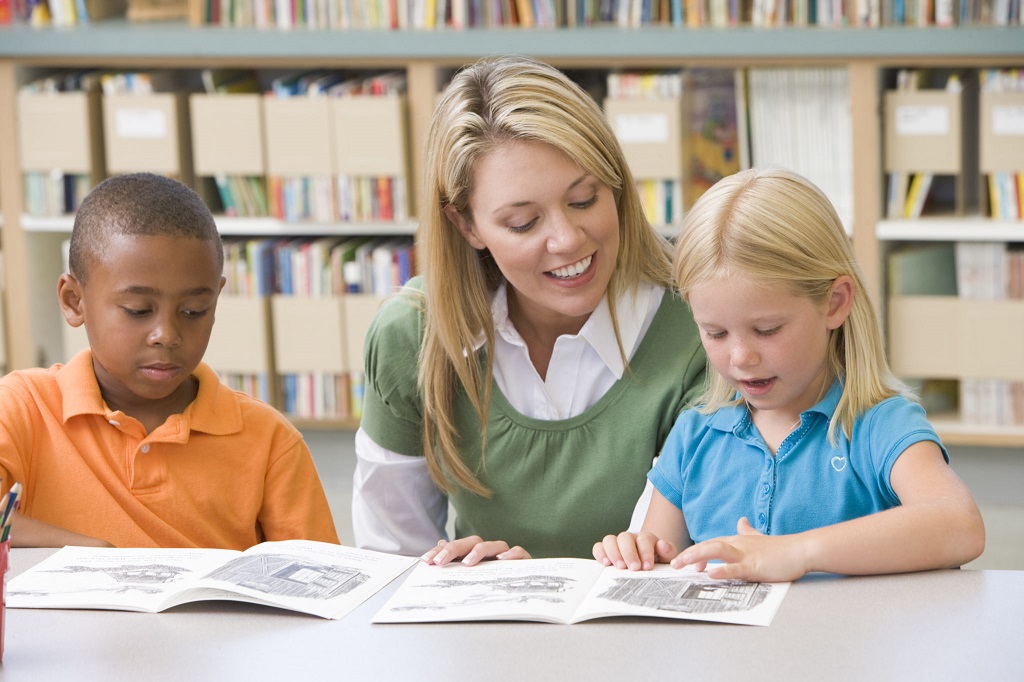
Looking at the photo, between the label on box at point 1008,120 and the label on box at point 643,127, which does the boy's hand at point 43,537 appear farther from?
the label on box at point 1008,120

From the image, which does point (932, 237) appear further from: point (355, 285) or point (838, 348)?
point (838, 348)

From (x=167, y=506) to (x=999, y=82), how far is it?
85.4 inches

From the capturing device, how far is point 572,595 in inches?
45.1

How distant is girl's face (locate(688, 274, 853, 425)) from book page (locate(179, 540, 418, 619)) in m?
0.38

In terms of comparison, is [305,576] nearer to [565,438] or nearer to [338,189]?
[565,438]

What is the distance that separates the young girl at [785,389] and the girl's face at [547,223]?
0.14 metres

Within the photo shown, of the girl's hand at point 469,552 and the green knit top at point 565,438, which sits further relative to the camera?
the green knit top at point 565,438

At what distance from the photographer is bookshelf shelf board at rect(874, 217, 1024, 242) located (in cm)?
291

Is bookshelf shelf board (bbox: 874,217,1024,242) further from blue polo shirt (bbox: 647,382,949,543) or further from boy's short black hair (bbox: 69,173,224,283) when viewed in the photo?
boy's short black hair (bbox: 69,173,224,283)

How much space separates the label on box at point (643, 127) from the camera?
3018 mm

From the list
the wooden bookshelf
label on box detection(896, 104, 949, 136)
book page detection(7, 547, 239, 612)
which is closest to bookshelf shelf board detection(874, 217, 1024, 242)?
the wooden bookshelf

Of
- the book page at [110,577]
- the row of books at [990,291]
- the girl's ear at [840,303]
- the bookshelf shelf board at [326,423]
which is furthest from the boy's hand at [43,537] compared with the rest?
the row of books at [990,291]

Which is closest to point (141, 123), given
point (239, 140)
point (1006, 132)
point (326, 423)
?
point (239, 140)

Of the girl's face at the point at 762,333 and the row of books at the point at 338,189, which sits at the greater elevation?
the row of books at the point at 338,189
